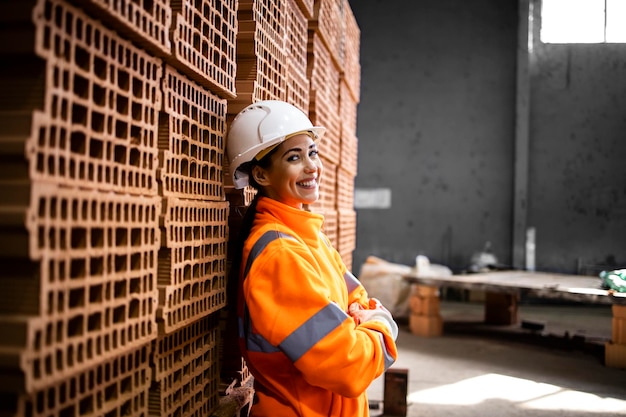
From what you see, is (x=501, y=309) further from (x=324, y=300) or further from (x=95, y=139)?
(x=95, y=139)

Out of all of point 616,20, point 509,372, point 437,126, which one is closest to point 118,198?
point 509,372

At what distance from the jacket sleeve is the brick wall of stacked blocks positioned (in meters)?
0.28

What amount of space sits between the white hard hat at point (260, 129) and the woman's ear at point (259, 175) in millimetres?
72

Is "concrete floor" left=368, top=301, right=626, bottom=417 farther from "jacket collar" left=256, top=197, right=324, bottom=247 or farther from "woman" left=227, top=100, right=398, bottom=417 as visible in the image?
"jacket collar" left=256, top=197, right=324, bottom=247

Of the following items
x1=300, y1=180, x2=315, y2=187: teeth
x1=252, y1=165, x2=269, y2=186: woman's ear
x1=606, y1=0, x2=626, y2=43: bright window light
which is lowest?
x1=300, y1=180, x2=315, y2=187: teeth

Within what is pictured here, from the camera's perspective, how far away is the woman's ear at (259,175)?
2.30m

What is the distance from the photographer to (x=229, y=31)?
2303 mm

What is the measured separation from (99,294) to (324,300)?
0.74 meters

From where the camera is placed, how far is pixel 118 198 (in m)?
1.48

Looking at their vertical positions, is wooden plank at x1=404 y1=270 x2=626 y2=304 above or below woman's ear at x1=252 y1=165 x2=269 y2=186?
below

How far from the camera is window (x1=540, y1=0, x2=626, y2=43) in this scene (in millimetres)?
10523

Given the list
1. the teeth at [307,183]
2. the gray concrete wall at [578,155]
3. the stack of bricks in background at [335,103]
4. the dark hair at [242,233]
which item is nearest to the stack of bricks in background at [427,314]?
the stack of bricks in background at [335,103]

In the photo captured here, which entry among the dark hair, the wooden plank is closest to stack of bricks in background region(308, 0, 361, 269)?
the dark hair

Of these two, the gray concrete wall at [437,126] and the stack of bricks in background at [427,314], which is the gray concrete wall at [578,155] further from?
the stack of bricks in background at [427,314]
